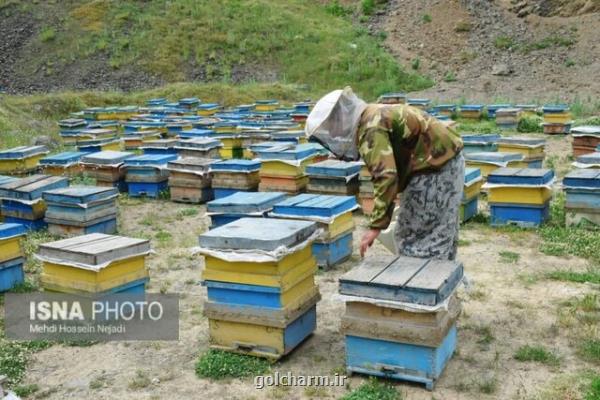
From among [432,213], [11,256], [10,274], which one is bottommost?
[10,274]

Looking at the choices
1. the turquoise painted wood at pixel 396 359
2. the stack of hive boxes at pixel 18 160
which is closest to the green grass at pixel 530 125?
the stack of hive boxes at pixel 18 160

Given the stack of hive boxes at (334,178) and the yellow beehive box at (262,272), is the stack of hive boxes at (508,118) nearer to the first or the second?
the stack of hive boxes at (334,178)

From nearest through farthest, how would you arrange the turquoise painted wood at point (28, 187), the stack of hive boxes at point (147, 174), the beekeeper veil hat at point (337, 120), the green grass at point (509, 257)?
the beekeeper veil hat at point (337, 120), the green grass at point (509, 257), the turquoise painted wood at point (28, 187), the stack of hive boxes at point (147, 174)

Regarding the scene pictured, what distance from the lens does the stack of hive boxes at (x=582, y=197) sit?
23.4 ft

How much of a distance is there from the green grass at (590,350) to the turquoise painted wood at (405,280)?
3.43ft

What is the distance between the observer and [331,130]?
13.1 ft

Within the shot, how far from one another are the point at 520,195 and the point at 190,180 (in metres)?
4.55

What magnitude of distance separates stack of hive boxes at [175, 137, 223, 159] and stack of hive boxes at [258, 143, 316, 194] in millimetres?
1820

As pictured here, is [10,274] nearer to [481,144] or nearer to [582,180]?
[582,180]

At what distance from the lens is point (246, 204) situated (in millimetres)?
6316

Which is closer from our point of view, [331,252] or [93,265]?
[93,265]

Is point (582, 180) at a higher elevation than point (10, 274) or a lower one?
higher

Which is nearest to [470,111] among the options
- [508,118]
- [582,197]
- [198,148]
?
[508,118]

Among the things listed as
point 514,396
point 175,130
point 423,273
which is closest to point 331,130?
point 423,273
